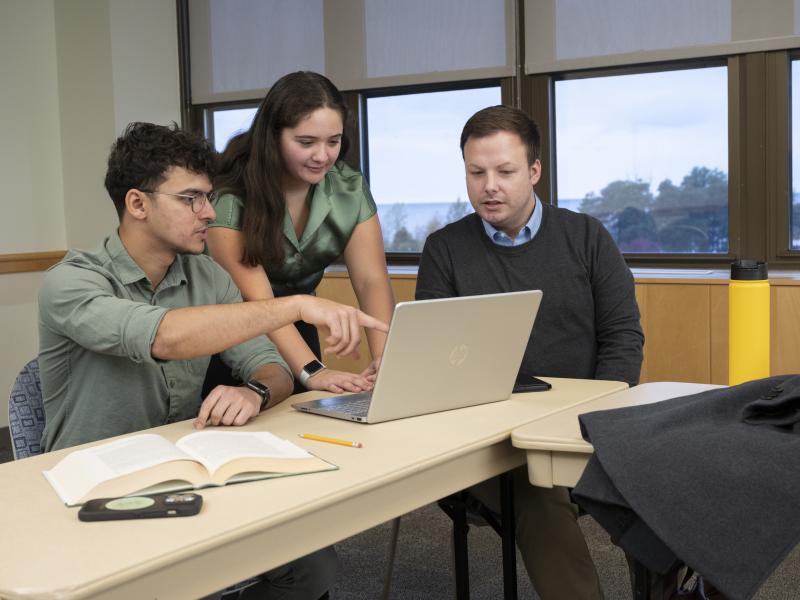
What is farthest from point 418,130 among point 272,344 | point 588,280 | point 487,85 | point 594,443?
point 594,443

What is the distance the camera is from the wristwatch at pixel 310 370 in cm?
221

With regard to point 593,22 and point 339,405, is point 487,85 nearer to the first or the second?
point 593,22

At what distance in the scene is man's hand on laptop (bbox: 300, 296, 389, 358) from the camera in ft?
5.74

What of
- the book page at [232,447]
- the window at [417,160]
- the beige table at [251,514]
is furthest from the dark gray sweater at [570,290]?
the window at [417,160]

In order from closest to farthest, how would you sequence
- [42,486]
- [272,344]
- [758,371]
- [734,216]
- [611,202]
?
[42,486], [272,344], [758,371], [734,216], [611,202]

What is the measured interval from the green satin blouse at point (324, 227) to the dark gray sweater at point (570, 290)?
320mm

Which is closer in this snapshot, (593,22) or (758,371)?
(758,371)

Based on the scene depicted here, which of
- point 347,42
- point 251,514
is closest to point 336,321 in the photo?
point 251,514

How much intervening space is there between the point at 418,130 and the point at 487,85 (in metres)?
0.44

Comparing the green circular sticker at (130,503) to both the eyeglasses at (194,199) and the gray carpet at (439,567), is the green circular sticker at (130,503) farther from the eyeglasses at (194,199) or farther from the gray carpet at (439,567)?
the gray carpet at (439,567)

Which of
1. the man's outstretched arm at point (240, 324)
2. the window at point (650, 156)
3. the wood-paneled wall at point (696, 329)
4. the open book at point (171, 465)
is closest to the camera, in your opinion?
the open book at point (171, 465)

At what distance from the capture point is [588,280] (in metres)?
2.42

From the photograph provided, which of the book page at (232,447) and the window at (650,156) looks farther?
the window at (650,156)

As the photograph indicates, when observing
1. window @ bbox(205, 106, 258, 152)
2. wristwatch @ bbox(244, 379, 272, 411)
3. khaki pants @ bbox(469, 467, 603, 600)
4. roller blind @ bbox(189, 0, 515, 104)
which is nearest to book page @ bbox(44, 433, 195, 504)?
wristwatch @ bbox(244, 379, 272, 411)
